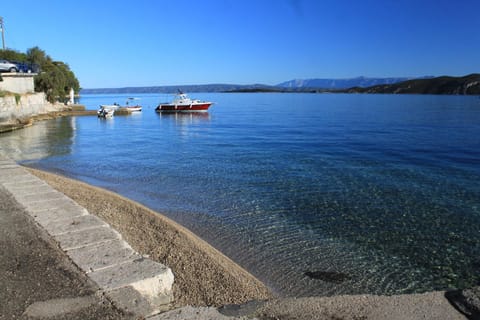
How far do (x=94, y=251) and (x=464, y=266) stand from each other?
318 inches

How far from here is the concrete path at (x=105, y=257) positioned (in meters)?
4.23

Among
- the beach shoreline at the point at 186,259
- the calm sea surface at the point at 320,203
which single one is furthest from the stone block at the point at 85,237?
the calm sea surface at the point at 320,203

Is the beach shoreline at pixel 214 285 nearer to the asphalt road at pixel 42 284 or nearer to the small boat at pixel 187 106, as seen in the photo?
the asphalt road at pixel 42 284

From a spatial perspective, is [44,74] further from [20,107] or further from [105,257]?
[105,257]

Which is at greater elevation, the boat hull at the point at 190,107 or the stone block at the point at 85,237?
the boat hull at the point at 190,107

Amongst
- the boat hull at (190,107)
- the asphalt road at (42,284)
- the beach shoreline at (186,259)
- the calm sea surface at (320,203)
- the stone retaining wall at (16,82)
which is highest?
the stone retaining wall at (16,82)

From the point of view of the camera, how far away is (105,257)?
5.13 meters

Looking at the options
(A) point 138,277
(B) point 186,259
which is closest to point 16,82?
(B) point 186,259

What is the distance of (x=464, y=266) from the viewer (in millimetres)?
8445

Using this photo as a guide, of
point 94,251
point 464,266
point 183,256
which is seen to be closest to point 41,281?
point 94,251

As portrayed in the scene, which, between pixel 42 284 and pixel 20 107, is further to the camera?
pixel 20 107

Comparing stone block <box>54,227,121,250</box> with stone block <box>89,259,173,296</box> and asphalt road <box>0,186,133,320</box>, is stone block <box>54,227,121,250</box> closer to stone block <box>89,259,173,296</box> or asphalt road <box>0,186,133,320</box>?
asphalt road <box>0,186,133,320</box>

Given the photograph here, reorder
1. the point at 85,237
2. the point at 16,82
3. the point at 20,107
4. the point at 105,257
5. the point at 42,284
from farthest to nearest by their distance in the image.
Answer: the point at 16,82 < the point at 20,107 < the point at 85,237 < the point at 105,257 < the point at 42,284

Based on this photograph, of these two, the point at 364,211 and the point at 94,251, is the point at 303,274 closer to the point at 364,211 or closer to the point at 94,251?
the point at 94,251
